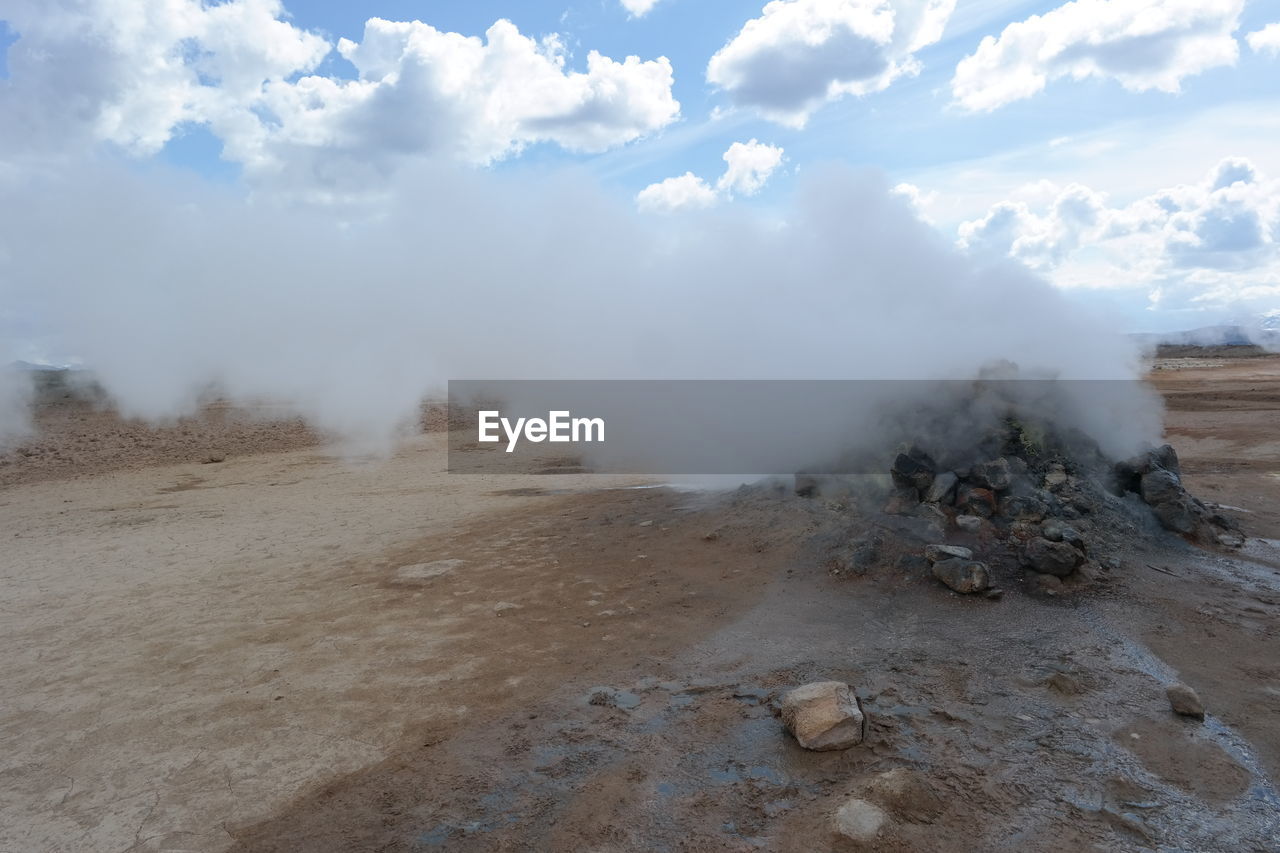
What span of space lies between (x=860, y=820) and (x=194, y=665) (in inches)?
197

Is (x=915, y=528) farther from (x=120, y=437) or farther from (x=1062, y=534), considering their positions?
(x=120, y=437)

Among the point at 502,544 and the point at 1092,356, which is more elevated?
the point at 1092,356

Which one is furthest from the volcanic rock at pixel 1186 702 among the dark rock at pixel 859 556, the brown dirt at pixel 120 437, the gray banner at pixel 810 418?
the brown dirt at pixel 120 437

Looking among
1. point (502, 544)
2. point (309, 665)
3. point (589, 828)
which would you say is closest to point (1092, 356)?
point (502, 544)

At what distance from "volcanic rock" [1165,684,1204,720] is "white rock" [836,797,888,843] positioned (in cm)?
226

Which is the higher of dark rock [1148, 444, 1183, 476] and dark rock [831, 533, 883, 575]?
dark rock [1148, 444, 1183, 476]

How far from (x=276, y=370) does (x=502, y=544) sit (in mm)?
5067

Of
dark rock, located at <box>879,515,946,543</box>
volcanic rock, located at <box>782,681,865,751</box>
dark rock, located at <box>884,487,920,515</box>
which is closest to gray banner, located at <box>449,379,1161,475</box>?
dark rock, located at <box>884,487,920,515</box>

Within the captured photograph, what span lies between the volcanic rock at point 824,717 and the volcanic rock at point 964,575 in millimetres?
2351

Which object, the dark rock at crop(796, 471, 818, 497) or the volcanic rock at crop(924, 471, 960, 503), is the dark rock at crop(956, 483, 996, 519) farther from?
the dark rock at crop(796, 471, 818, 497)

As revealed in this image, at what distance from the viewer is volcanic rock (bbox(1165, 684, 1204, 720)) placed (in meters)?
4.14

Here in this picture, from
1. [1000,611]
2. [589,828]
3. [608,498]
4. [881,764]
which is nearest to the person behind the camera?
[589,828]

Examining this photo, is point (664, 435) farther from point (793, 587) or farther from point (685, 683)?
point (685, 683)

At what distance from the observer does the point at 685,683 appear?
15.9 feet
